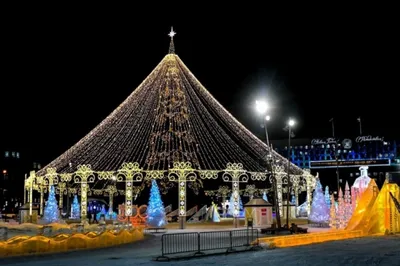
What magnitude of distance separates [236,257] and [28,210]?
25069 millimetres

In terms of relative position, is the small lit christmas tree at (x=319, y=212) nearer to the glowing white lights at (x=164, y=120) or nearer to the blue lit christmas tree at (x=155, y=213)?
the glowing white lights at (x=164, y=120)

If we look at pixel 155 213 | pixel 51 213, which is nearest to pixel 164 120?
pixel 155 213

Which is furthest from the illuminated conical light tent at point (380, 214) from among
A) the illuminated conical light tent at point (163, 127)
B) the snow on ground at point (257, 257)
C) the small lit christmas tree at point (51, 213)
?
the small lit christmas tree at point (51, 213)

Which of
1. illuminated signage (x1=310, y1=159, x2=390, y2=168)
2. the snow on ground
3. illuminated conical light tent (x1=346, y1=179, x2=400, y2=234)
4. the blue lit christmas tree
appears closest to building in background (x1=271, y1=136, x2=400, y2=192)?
illuminated signage (x1=310, y1=159, x2=390, y2=168)

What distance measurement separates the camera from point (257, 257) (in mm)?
A: 18516

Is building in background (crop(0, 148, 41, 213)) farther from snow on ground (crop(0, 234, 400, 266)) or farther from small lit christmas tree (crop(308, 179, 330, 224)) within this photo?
snow on ground (crop(0, 234, 400, 266))

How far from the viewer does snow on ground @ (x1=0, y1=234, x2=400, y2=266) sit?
1705cm

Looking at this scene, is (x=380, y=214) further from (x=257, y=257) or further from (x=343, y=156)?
(x=343, y=156)

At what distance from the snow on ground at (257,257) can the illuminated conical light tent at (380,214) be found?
23.4 feet

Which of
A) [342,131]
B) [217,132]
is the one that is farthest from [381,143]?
[217,132]

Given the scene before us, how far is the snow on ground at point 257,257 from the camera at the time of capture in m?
17.0

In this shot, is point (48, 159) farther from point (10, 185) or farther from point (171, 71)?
point (171, 71)

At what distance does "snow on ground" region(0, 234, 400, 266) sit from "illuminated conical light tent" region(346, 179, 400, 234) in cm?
714

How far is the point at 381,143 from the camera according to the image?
12306 centimetres
